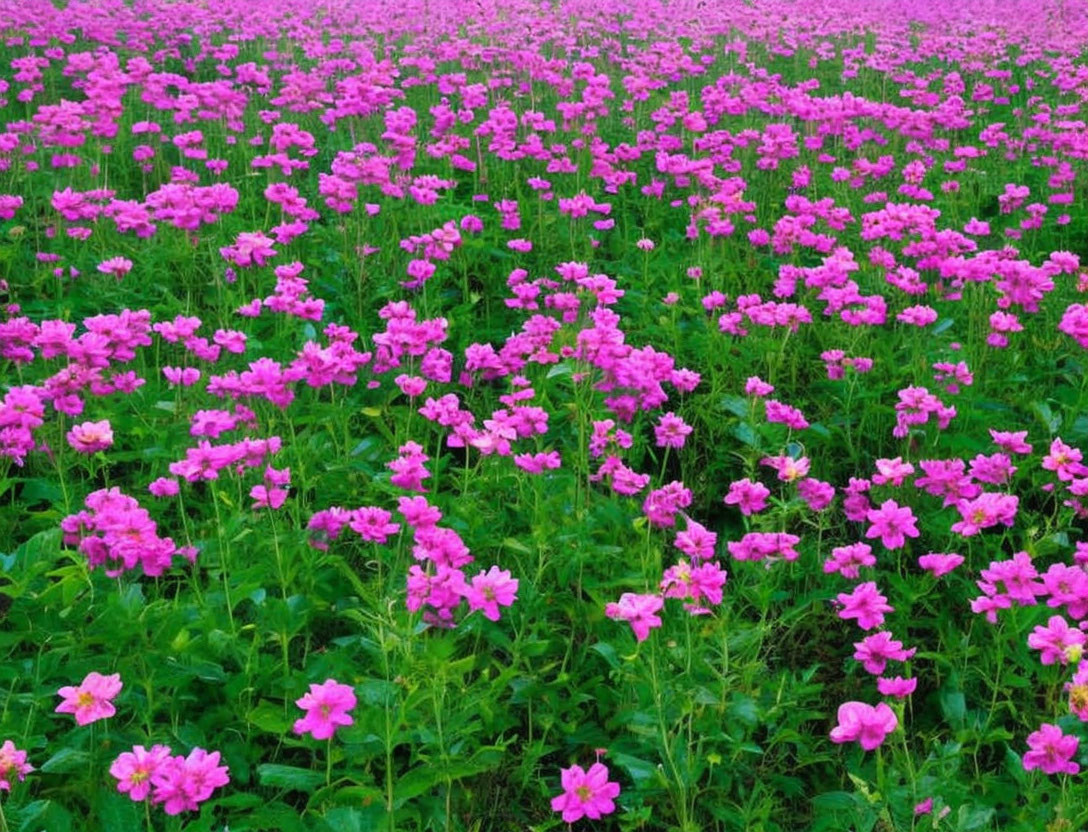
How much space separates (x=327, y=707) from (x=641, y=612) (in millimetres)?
646

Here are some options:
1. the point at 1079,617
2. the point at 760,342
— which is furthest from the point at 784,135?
the point at 1079,617

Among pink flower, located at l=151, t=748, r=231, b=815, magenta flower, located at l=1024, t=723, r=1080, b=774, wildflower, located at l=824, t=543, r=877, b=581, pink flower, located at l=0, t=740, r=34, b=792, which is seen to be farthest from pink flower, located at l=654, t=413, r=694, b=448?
pink flower, located at l=0, t=740, r=34, b=792

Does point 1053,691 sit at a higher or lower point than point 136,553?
lower

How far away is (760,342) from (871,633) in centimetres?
138

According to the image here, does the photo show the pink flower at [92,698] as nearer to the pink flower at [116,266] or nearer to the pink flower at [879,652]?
the pink flower at [879,652]

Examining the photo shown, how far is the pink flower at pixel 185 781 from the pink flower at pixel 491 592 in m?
0.63

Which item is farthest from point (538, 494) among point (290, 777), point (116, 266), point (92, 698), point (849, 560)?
point (116, 266)

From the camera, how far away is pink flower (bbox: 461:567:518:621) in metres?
2.23

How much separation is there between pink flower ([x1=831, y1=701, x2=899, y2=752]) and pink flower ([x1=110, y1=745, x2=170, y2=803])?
46.2 inches

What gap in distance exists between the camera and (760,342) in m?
3.77

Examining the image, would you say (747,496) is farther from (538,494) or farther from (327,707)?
(327,707)

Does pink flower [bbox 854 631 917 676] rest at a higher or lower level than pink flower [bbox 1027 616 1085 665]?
lower

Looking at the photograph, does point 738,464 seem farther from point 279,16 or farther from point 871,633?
point 279,16

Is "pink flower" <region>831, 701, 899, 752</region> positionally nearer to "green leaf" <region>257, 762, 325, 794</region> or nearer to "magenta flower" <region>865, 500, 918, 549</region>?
"magenta flower" <region>865, 500, 918, 549</region>
